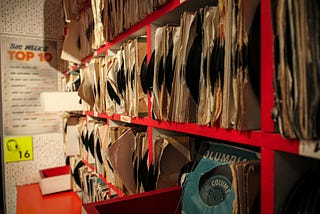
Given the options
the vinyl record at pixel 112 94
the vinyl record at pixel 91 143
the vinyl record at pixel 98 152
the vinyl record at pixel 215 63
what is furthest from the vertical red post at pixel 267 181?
the vinyl record at pixel 91 143

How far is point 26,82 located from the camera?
3.11 meters

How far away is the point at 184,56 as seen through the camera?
3.04 feet

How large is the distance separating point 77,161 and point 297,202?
2.40 meters

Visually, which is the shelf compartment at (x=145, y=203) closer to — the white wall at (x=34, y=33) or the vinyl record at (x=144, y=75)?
the vinyl record at (x=144, y=75)

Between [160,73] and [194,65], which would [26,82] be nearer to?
[160,73]

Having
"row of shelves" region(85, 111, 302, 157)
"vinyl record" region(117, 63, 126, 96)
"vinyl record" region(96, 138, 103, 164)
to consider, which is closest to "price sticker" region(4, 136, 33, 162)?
"vinyl record" region(96, 138, 103, 164)

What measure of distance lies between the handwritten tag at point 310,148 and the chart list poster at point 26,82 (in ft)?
10.2

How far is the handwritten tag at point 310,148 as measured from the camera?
0.53 metres

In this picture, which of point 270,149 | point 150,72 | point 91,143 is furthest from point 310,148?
point 91,143

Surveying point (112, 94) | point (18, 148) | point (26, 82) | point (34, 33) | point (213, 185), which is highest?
point (34, 33)

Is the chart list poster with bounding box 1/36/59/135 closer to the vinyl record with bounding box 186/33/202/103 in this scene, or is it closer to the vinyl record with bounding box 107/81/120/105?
the vinyl record with bounding box 107/81/120/105

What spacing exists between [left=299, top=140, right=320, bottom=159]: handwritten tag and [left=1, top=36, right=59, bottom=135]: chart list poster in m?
3.12

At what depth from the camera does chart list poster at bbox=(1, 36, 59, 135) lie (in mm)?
2998

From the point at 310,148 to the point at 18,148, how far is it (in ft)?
10.4
